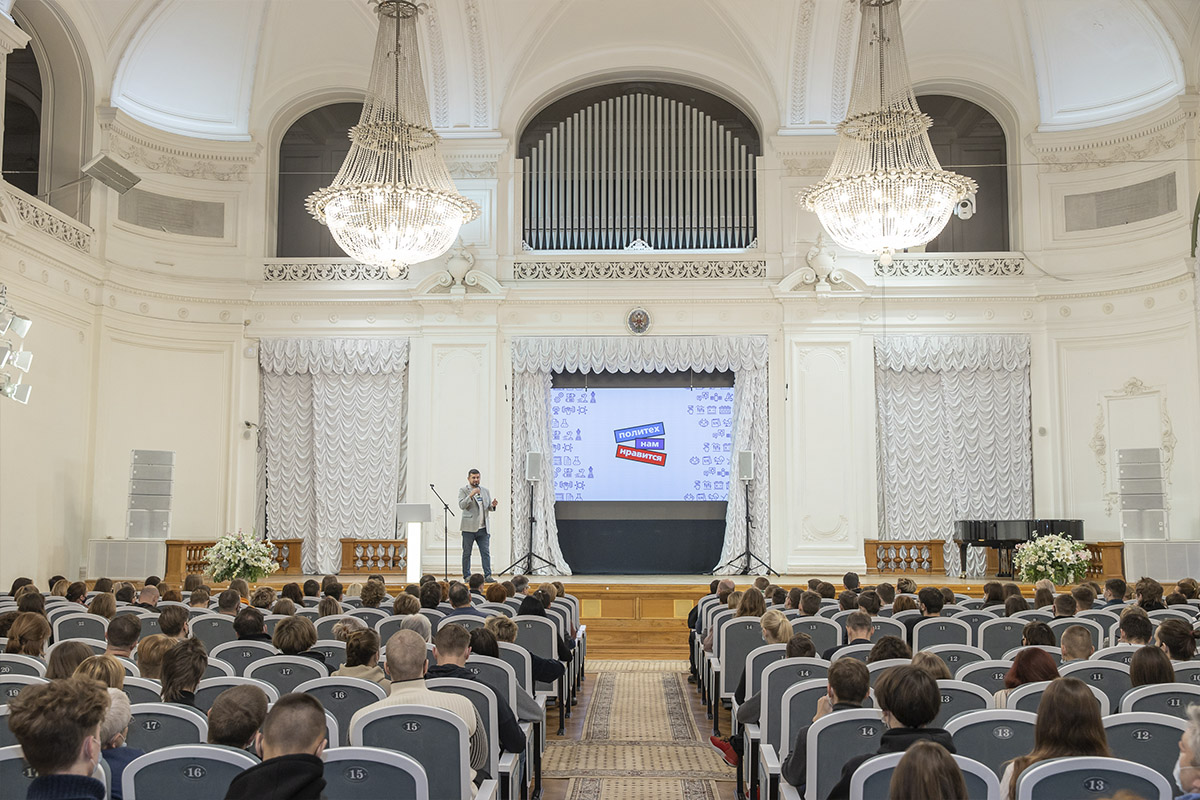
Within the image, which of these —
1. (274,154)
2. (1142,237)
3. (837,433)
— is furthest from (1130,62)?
(274,154)

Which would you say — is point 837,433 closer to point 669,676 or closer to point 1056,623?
point 669,676

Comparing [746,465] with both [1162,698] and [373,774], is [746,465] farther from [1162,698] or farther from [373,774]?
[373,774]

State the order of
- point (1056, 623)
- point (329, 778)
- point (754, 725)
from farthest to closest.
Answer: point (1056, 623), point (754, 725), point (329, 778)

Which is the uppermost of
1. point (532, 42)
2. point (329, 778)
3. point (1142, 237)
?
point (532, 42)

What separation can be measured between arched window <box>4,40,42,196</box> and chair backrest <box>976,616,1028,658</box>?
13.1m

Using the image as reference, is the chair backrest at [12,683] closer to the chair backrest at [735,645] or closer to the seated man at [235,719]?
the seated man at [235,719]

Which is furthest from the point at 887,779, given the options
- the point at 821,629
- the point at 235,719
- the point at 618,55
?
the point at 618,55

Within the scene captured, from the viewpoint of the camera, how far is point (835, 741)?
3846mm

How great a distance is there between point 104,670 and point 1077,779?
Result: 3.23 m

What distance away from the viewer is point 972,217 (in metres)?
16.3

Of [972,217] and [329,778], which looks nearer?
[329,778]

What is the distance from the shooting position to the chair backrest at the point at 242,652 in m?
5.59

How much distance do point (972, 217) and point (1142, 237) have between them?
94.9 inches

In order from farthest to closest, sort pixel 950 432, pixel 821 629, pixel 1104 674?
pixel 950 432
pixel 821 629
pixel 1104 674
